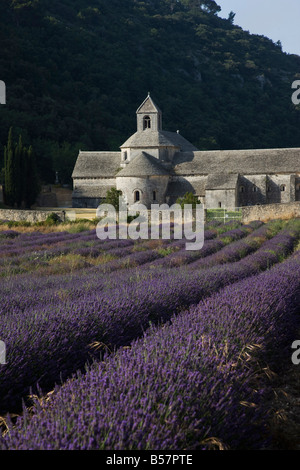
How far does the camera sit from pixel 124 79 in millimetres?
80875

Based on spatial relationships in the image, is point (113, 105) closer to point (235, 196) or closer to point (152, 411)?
point (235, 196)

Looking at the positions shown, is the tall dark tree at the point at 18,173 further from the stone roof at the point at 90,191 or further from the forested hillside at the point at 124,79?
the forested hillside at the point at 124,79

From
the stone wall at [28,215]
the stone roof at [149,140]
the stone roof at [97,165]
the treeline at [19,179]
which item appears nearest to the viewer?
the stone wall at [28,215]

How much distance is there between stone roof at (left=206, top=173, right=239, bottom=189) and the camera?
39.9 metres

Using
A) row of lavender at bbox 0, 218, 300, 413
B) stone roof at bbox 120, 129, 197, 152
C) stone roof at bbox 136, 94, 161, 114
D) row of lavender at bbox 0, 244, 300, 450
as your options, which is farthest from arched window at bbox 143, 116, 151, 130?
row of lavender at bbox 0, 244, 300, 450

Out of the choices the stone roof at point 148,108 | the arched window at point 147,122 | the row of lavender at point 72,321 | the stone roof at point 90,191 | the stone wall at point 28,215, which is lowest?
the row of lavender at point 72,321

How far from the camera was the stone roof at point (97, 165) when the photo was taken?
45.2 metres

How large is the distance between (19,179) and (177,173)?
44.4 ft

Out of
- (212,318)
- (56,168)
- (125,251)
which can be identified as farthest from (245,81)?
(212,318)

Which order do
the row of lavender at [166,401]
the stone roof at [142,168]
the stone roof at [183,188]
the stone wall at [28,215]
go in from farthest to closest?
the stone roof at [183,188] → the stone roof at [142,168] → the stone wall at [28,215] → the row of lavender at [166,401]

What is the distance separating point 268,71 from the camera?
104062mm

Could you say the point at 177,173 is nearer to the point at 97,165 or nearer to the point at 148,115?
the point at 148,115

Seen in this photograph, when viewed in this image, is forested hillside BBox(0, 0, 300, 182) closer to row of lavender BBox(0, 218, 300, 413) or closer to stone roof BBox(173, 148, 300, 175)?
stone roof BBox(173, 148, 300, 175)

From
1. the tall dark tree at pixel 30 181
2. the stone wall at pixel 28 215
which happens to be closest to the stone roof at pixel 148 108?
the tall dark tree at pixel 30 181
